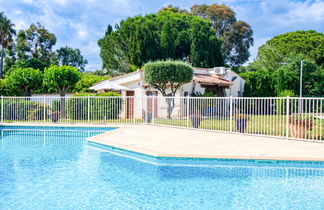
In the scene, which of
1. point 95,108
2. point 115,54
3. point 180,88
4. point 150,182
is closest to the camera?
point 150,182

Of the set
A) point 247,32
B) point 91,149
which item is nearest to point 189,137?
point 91,149

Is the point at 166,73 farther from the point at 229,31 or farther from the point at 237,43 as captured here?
the point at 237,43

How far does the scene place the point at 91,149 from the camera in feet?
33.3

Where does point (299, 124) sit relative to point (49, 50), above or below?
below

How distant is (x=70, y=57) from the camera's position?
52156mm

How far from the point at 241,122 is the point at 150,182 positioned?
625 centimetres

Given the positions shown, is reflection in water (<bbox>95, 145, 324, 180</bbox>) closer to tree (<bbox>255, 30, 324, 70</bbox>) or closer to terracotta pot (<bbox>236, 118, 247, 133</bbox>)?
terracotta pot (<bbox>236, 118, 247, 133</bbox>)

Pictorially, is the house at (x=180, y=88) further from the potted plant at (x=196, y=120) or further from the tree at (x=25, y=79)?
the tree at (x=25, y=79)

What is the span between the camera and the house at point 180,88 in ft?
56.0

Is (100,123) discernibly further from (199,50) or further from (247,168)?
(199,50)

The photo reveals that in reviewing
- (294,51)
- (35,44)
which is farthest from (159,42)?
(35,44)

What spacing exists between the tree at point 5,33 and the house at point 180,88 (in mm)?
23240

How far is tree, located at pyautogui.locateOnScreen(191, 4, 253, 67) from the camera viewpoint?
49.8 m

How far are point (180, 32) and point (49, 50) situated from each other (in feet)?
72.9
